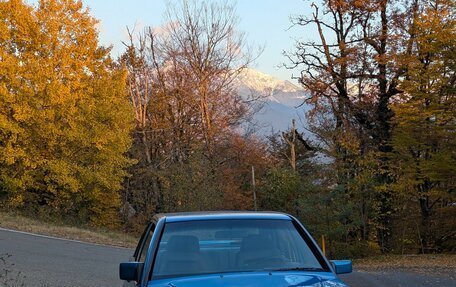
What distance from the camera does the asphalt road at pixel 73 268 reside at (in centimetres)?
1249

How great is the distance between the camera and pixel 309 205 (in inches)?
1323

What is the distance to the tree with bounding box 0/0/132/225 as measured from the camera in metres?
32.2

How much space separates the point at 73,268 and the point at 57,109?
1945 cm

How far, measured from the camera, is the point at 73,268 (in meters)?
14.6

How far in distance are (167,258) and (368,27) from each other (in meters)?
37.1

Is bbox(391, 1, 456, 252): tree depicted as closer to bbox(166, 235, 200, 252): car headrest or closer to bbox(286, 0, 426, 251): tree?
bbox(286, 0, 426, 251): tree

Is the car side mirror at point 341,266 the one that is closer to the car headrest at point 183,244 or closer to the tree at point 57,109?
the car headrest at point 183,244

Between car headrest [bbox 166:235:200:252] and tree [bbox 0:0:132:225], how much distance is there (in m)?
28.4

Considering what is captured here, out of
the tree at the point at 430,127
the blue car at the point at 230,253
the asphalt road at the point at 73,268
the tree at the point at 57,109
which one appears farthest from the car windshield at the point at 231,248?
the tree at the point at 57,109

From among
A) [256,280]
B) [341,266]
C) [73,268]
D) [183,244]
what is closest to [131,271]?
[183,244]

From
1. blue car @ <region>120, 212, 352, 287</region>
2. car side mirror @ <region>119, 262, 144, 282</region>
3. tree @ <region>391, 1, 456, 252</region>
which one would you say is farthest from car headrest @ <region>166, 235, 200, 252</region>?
tree @ <region>391, 1, 456, 252</region>

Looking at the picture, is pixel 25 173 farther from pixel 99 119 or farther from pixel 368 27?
pixel 368 27

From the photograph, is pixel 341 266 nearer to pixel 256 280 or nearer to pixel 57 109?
pixel 256 280

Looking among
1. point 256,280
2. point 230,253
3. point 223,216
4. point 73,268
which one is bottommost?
point 73,268
